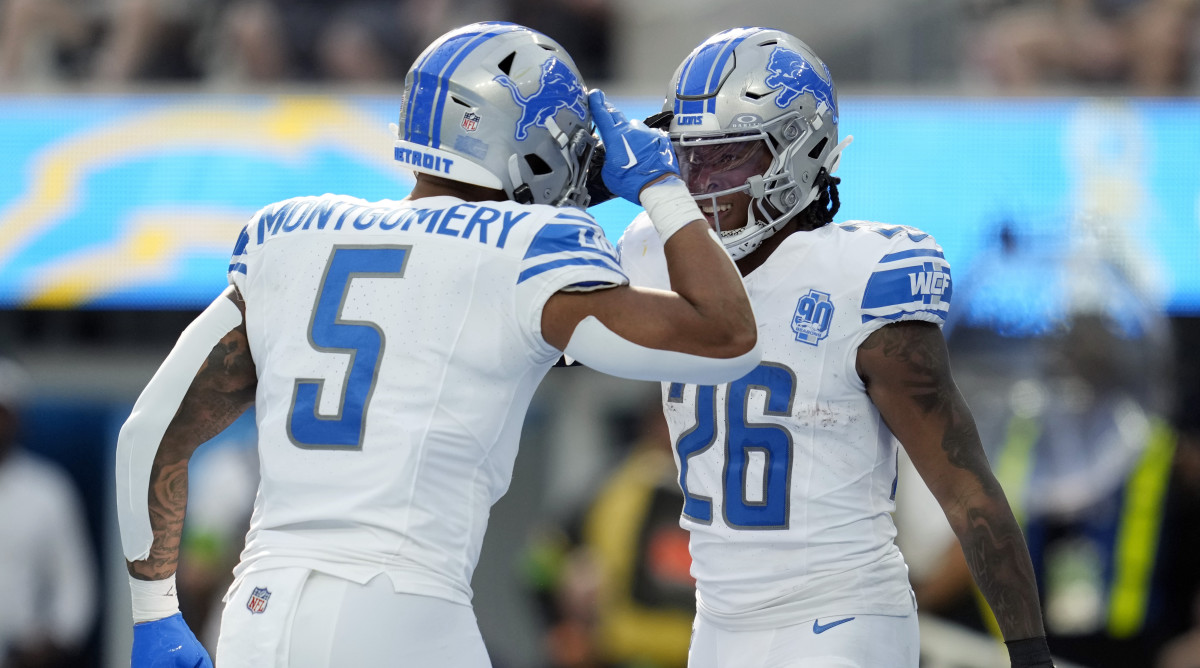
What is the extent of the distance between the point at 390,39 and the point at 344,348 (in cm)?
615

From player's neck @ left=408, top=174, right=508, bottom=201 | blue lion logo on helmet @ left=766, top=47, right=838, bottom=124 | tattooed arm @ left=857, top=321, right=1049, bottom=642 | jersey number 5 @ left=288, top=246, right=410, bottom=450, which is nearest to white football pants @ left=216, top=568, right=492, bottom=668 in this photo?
jersey number 5 @ left=288, top=246, right=410, bottom=450

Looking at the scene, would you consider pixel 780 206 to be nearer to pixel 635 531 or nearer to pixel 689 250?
A: pixel 689 250

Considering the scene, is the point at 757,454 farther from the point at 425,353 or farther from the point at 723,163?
the point at 425,353

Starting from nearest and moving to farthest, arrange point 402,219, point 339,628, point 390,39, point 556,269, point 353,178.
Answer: point 339,628 → point 556,269 → point 402,219 → point 353,178 → point 390,39

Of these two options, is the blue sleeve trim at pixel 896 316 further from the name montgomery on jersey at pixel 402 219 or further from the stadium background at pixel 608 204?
the stadium background at pixel 608 204

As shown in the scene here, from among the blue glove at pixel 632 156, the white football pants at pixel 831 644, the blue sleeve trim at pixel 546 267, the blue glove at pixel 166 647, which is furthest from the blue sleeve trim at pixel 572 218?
the blue glove at pixel 166 647

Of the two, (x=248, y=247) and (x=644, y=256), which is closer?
(x=248, y=247)

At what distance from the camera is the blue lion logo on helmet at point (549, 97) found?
3.06 m

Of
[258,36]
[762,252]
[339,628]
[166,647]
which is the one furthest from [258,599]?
[258,36]

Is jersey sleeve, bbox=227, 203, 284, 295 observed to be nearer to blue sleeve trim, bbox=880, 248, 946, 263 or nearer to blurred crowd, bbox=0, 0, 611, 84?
blue sleeve trim, bbox=880, 248, 946, 263

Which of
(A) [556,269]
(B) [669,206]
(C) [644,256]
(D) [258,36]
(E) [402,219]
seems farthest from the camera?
(D) [258,36]

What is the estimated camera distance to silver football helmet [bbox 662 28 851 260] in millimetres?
3385

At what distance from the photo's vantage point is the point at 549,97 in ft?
10.2

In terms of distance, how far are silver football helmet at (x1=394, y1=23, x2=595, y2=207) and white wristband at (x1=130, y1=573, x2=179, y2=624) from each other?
106cm
